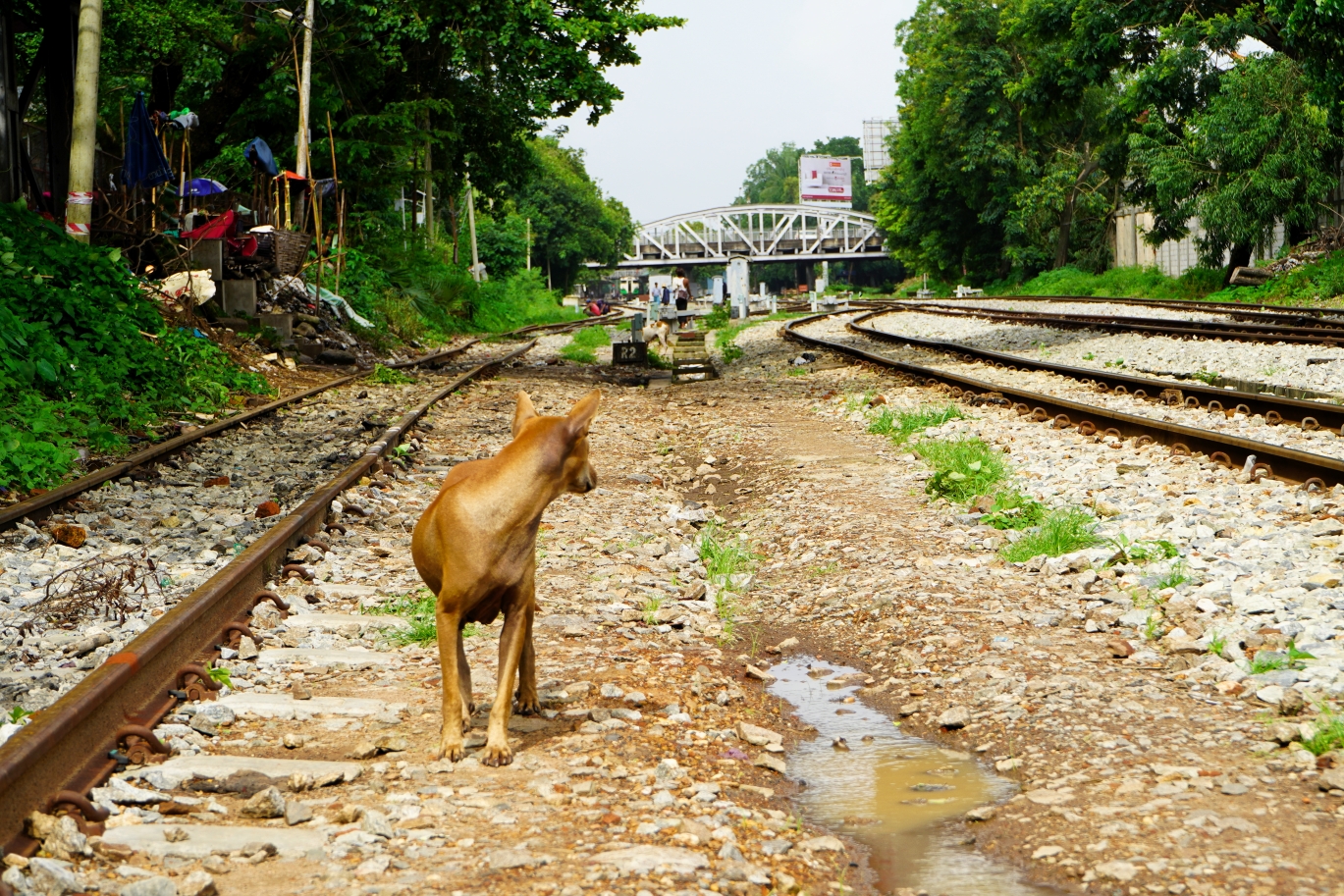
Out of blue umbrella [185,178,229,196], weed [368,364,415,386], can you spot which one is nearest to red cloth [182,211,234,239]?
blue umbrella [185,178,229,196]

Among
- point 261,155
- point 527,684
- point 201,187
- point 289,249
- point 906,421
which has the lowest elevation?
point 527,684

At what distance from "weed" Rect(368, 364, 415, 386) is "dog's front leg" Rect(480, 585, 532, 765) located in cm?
1461

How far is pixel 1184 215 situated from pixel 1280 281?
5134 mm

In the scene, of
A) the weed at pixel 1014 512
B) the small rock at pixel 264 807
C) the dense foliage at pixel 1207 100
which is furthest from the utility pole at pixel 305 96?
the small rock at pixel 264 807

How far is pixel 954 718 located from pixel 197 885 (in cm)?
283

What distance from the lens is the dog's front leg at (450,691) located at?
157 inches

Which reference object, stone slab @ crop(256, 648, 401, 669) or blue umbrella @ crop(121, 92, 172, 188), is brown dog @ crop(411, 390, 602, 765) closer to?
stone slab @ crop(256, 648, 401, 669)

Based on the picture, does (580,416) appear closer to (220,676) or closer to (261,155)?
(220,676)

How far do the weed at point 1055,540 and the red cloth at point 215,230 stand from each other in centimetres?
1584

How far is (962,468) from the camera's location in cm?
950

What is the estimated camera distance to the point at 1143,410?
1259cm

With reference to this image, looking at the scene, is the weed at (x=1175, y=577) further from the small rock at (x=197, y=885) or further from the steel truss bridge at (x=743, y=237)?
the steel truss bridge at (x=743, y=237)

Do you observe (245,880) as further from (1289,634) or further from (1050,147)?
(1050,147)

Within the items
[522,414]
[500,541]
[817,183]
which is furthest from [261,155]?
[817,183]
